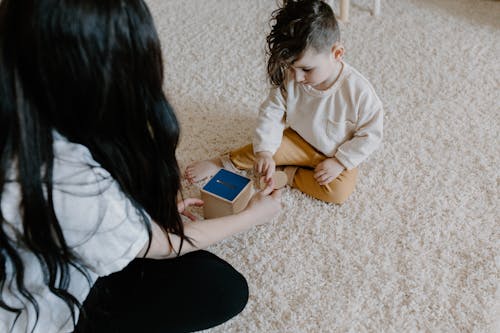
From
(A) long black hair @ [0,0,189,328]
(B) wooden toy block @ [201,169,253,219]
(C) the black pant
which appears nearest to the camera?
(A) long black hair @ [0,0,189,328]

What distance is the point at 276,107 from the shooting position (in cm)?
116

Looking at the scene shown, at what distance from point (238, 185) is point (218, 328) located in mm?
309

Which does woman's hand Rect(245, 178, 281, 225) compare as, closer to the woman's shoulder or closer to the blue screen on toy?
the blue screen on toy

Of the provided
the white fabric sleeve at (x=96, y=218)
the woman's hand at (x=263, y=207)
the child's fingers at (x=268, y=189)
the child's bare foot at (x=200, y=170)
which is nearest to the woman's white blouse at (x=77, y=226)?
the white fabric sleeve at (x=96, y=218)

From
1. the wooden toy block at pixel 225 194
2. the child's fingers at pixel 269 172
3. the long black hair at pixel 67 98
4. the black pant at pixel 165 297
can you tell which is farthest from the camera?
the child's fingers at pixel 269 172

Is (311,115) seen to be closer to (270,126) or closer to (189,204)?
(270,126)

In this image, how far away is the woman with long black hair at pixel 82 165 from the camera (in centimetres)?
55

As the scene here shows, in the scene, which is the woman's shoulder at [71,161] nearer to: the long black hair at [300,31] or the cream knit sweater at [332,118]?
the long black hair at [300,31]

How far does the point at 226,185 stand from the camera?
1.07 m

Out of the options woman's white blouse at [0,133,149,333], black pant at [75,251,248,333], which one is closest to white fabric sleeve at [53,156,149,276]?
woman's white blouse at [0,133,149,333]

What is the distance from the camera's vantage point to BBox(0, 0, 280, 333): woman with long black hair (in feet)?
1.80

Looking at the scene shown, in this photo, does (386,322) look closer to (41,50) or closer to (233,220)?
(233,220)

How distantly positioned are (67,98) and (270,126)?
0.65m

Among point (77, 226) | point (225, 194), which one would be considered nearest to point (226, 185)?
point (225, 194)
